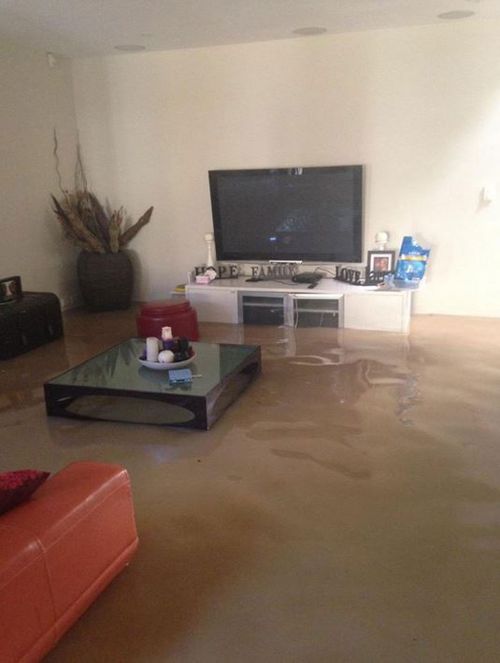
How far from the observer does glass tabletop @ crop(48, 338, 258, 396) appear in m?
3.07

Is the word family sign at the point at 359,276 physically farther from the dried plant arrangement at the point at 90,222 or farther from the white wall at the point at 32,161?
the white wall at the point at 32,161

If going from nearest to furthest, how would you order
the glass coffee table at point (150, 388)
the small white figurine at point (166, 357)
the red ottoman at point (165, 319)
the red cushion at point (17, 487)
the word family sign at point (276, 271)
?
the red cushion at point (17, 487) < the glass coffee table at point (150, 388) < the small white figurine at point (166, 357) < the red ottoman at point (165, 319) < the word family sign at point (276, 271)

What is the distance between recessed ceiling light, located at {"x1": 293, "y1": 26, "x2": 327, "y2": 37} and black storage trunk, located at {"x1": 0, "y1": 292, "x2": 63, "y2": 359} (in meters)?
2.95

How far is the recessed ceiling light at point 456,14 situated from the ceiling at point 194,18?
53 mm

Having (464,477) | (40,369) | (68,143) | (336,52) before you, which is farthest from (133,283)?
(464,477)

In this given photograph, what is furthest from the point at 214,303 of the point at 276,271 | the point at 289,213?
the point at 289,213

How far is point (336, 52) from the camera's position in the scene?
486cm

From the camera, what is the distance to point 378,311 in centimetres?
473

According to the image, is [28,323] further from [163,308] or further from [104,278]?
[104,278]

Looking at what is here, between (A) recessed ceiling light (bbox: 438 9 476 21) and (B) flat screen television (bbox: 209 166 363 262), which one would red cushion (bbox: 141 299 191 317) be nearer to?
(B) flat screen television (bbox: 209 166 363 262)

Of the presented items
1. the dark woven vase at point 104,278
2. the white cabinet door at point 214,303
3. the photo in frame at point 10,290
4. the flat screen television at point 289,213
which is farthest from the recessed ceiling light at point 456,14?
the photo in frame at point 10,290

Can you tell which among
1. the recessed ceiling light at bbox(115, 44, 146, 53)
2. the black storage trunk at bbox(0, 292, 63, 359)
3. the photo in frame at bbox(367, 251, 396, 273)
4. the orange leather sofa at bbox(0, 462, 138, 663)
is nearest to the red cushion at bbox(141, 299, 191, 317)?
the black storage trunk at bbox(0, 292, 63, 359)

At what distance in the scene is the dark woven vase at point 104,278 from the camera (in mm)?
5586

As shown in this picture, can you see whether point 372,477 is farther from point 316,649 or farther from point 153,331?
point 153,331
